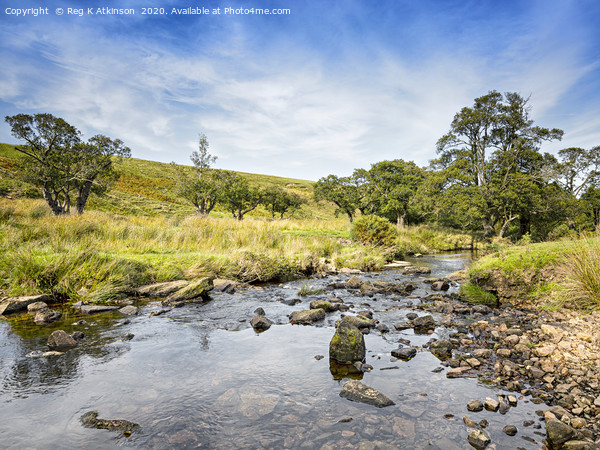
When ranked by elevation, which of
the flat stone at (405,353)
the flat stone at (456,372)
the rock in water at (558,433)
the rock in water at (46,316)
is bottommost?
the rock in water at (46,316)

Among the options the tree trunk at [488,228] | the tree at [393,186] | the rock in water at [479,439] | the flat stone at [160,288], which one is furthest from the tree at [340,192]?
the rock in water at [479,439]

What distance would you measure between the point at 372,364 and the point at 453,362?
4.64 ft

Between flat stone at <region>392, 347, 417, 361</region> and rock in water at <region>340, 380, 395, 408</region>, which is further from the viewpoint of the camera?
flat stone at <region>392, 347, 417, 361</region>

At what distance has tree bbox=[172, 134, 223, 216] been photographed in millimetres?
34062

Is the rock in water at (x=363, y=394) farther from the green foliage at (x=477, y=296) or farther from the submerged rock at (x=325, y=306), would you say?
the green foliage at (x=477, y=296)

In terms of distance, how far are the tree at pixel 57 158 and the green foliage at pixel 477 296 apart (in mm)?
27682

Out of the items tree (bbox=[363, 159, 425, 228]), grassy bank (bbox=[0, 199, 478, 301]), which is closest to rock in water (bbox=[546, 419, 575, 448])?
grassy bank (bbox=[0, 199, 478, 301])

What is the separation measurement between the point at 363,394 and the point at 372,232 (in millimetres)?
19660

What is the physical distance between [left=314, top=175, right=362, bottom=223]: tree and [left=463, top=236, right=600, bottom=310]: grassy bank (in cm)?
3066

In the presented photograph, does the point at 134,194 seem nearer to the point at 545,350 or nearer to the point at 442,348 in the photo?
the point at 442,348

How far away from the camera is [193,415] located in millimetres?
3896

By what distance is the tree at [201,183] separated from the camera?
34062 mm

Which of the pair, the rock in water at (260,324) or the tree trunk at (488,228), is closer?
the rock in water at (260,324)

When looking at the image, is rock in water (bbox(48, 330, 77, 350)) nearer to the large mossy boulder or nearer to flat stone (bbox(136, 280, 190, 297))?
the large mossy boulder
